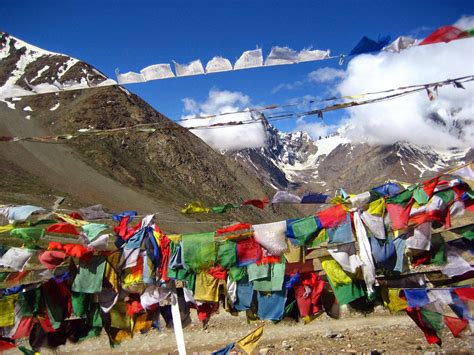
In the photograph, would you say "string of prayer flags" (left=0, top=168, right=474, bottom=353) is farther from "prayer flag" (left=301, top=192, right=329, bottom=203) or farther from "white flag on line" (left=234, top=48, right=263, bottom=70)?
"white flag on line" (left=234, top=48, right=263, bottom=70)

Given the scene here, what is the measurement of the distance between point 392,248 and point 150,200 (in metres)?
95.3

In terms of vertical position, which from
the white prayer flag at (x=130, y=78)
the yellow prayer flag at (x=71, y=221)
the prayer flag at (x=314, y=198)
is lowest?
the prayer flag at (x=314, y=198)

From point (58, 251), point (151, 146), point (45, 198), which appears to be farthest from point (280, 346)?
point (151, 146)

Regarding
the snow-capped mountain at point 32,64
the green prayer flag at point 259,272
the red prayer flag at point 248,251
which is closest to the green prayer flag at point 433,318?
the green prayer flag at point 259,272

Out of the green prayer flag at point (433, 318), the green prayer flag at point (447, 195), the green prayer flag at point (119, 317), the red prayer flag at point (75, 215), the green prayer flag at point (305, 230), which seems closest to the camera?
the green prayer flag at point (447, 195)

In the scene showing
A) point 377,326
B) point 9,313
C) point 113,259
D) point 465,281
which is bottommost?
point 377,326

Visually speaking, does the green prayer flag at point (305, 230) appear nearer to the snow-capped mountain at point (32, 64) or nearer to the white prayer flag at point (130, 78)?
the white prayer flag at point (130, 78)

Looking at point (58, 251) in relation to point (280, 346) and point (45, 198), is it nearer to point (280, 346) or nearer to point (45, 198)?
point (280, 346)

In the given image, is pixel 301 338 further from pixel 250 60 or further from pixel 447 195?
pixel 250 60

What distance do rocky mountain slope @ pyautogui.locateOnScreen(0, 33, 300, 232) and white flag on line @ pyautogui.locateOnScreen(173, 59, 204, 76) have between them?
65.5 m

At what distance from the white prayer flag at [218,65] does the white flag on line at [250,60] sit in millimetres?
139

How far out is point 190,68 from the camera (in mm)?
6973

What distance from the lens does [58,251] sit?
816 centimetres

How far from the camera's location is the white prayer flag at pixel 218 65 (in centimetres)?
681
